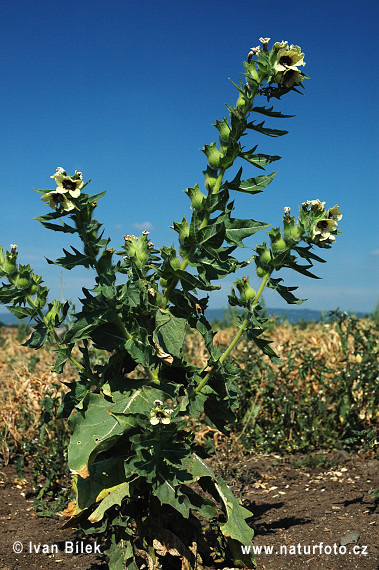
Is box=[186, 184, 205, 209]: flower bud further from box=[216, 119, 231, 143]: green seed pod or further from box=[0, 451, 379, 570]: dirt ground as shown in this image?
box=[0, 451, 379, 570]: dirt ground

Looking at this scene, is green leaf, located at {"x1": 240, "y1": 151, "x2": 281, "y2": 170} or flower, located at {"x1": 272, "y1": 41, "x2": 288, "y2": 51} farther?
green leaf, located at {"x1": 240, "y1": 151, "x2": 281, "y2": 170}

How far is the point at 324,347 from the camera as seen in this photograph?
238 inches

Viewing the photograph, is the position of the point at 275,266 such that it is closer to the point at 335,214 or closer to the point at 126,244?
the point at 335,214

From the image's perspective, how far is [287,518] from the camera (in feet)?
12.9

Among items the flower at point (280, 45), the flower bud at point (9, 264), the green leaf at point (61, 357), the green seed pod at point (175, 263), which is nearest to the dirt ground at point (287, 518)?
the green leaf at point (61, 357)

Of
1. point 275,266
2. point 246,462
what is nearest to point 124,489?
point 275,266

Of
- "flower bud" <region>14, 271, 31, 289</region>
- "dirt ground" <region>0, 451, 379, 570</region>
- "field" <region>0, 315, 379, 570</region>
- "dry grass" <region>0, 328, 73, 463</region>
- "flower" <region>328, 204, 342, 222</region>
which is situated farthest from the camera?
"dry grass" <region>0, 328, 73, 463</region>

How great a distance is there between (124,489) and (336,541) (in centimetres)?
150

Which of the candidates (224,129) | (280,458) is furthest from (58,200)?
(280,458)

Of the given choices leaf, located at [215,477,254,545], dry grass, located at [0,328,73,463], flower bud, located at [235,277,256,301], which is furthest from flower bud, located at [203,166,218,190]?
dry grass, located at [0,328,73,463]

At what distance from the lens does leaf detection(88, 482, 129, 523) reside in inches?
112

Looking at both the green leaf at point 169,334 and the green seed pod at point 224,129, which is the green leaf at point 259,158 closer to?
the green seed pod at point 224,129

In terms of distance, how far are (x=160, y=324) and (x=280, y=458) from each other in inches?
115

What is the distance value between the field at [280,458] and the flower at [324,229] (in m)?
1.94
